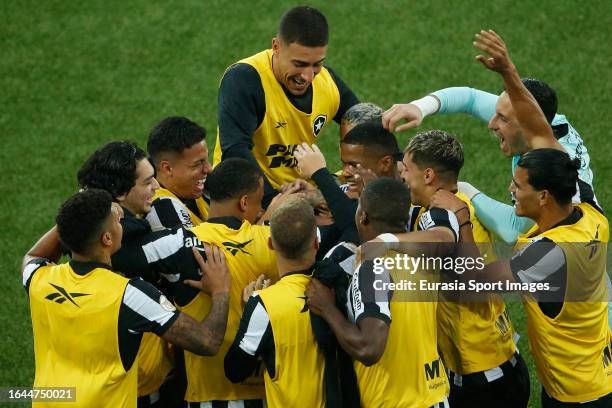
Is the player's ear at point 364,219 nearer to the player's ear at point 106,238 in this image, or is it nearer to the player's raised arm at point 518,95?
the player's raised arm at point 518,95

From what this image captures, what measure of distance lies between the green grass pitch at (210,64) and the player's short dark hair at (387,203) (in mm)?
5223

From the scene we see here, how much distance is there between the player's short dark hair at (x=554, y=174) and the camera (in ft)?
17.9

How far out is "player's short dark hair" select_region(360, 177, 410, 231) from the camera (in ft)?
17.3

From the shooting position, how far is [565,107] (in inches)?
451

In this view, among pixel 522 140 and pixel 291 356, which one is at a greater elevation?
pixel 522 140

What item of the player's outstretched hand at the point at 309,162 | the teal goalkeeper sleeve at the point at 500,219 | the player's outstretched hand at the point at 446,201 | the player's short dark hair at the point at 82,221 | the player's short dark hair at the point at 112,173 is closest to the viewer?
the player's short dark hair at the point at 82,221

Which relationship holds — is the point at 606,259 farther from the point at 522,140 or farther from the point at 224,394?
the point at 224,394

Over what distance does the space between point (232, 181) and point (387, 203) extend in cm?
93

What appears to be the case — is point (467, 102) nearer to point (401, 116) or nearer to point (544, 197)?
point (401, 116)

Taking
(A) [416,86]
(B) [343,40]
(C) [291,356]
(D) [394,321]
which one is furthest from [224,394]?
(B) [343,40]

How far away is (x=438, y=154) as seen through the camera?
19.2 ft

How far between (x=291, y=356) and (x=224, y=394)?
66cm

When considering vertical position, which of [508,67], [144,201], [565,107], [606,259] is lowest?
[565,107]

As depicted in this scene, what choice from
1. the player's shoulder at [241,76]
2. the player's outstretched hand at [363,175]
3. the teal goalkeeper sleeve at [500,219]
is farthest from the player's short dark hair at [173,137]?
the teal goalkeeper sleeve at [500,219]
